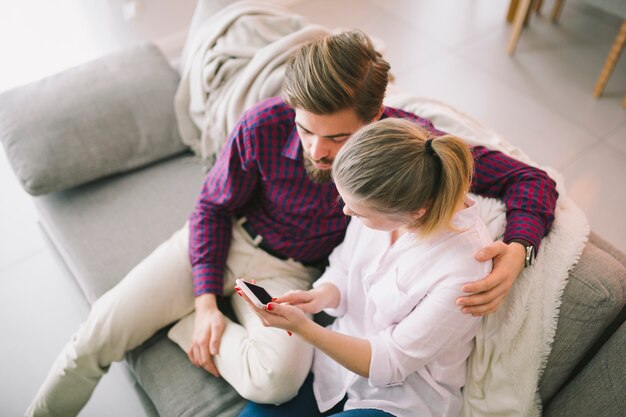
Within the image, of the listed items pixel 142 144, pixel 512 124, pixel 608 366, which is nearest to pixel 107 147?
pixel 142 144

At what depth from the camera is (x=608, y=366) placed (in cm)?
101

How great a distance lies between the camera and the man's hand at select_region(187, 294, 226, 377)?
4.04ft

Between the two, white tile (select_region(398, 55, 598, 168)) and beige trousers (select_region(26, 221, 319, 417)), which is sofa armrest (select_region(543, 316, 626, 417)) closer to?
beige trousers (select_region(26, 221, 319, 417))

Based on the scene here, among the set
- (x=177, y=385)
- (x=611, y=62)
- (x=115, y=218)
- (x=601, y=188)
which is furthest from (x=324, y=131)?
(x=611, y=62)

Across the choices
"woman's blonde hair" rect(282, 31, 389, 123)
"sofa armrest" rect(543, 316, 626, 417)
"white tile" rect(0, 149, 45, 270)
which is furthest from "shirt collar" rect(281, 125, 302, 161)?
"white tile" rect(0, 149, 45, 270)

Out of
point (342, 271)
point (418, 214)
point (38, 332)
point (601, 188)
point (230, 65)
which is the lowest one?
point (38, 332)

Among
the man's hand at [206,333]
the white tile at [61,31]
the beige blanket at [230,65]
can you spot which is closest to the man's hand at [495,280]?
the man's hand at [206,333]

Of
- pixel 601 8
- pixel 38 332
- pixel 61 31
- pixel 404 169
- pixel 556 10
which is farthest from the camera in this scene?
pixel 556 10

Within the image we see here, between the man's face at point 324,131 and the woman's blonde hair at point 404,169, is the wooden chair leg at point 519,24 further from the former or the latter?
the woman's blonde hair at point 404,169

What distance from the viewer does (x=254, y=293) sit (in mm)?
980

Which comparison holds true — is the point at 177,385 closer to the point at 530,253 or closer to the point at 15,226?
the point at 530,253

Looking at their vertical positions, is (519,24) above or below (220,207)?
below

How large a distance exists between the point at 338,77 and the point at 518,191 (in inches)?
19.1

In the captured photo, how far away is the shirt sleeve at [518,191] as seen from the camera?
1088 millimetres
